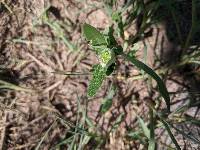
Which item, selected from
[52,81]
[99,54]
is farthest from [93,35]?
[52,81]

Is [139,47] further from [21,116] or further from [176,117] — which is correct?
[21,116]

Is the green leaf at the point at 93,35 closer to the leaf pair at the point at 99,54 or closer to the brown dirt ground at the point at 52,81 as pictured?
the leaf pair at the point at 99,54

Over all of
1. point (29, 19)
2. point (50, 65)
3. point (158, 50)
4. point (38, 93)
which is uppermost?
point (29, 19)

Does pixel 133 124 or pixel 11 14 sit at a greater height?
pixel 11 14

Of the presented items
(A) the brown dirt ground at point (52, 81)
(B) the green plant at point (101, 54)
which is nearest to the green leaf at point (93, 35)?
(B) the green plant at point (101, 54)

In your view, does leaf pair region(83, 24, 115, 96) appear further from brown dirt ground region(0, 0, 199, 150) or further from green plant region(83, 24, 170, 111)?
brown dirt ground region(0, 0, 199, 150)

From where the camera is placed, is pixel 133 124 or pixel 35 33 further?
pixel 35 33

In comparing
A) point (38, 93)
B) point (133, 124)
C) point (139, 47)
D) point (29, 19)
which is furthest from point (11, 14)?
point (133, 124)
